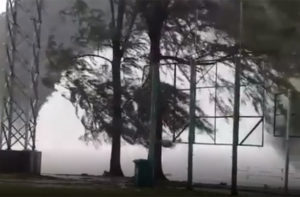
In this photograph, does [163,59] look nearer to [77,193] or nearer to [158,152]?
[158,152]

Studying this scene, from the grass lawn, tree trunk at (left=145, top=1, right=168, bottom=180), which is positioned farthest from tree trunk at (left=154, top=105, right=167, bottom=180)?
the grass lawn

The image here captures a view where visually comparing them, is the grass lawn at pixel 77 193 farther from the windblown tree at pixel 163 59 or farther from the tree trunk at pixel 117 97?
the tree trunk at pixel 117 97

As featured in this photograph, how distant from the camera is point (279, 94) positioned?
907 inches

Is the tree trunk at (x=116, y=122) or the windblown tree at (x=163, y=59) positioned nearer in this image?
the windblown tree at (x=163, y=59)

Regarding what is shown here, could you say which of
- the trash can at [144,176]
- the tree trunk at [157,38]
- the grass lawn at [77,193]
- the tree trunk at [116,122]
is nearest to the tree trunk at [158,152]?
the tree trunk at [157,38]

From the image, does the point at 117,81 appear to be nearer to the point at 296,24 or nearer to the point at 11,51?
the point at 11,51

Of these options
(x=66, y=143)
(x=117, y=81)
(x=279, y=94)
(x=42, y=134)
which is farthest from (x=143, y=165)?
(x=42, y=134)

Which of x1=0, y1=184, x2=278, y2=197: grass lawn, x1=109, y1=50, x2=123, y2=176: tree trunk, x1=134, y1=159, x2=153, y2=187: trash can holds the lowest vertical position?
x1=0, y1=184, x2=278, y2=197: grass lawn

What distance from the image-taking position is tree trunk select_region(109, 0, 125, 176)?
31203 millimetres

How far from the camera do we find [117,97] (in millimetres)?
31391

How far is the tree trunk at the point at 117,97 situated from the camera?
3120cm

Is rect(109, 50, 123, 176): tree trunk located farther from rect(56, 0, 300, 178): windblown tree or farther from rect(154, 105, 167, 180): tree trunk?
rect(154, 105, 167, 180): tree trunk

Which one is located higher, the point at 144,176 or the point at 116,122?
the point at 116,122

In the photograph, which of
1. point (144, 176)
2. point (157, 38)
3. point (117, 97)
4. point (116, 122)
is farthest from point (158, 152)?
point (144, 176)
